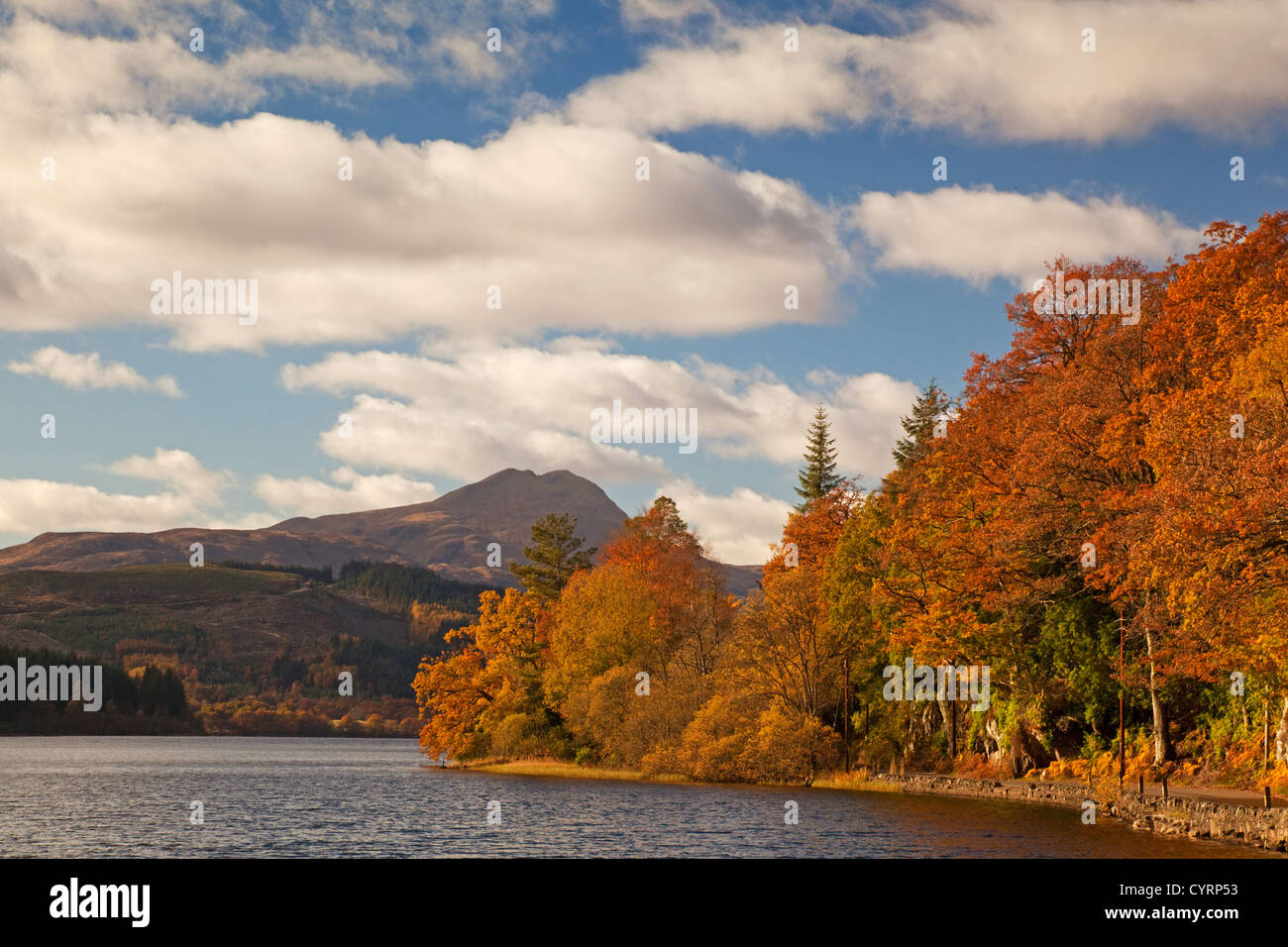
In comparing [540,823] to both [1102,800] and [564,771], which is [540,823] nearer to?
[1102,800]

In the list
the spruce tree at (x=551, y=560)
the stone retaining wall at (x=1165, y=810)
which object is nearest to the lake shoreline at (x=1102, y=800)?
the stone retaining wall at (x=1165, y=810)

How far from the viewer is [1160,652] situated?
4191 cm

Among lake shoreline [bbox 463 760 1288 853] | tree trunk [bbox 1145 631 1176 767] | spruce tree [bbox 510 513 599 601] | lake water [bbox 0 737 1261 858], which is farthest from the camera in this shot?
spruce tree [bbox 510 513 599 601]

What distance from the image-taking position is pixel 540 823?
4650 cm

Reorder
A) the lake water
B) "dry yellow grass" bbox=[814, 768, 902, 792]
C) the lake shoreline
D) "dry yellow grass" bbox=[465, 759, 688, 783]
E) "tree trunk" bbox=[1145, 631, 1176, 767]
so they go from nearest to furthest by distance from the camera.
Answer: the lake shoreline, the lake water, "tree trunk" bbox=[1145, 631, 1176, 767], "dry yellow grass" bbox=[814, 768, 902, 792], "dry yellow grass" bbox=[465, 759, 688, 783]

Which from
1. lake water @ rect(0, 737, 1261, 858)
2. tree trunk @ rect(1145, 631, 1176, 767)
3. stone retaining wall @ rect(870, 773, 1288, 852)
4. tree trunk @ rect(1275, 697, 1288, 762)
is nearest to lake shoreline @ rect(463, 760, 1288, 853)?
stone retaining wall @ rect(870, 773, 1288, 852)

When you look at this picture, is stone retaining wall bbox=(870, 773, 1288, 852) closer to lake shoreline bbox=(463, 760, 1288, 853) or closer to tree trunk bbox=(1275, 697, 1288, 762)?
lake shoreline bbox=(463, 760, 1288, 853)

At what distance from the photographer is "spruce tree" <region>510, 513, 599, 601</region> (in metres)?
104

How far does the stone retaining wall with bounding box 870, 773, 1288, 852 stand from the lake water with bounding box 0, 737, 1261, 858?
996mm

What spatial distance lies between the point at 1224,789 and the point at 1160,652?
6.96 meters

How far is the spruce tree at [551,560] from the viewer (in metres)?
104

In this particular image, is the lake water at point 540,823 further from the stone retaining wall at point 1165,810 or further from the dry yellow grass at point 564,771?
the dry yellow grass at point 564,771
